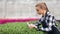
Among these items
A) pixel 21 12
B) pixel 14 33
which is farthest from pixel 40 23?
pixel 21 12

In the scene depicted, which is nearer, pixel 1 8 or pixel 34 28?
pixel 34 28

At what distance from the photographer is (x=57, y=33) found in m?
5.09

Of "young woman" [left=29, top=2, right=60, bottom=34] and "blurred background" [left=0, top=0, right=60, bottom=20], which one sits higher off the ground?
"young woman" [left=29, top=2, right=60, bottom=34]

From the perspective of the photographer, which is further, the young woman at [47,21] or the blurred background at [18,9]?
the blurred background at [18,9]

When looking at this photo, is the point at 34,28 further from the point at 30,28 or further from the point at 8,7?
the point at 8,7

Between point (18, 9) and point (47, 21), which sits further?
point (18, 9)

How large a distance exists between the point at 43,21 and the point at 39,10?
0.88ft

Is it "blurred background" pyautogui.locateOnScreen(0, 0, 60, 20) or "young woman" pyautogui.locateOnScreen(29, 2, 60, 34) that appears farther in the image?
"blurred background" pyautogui.locateOnScreen(0, 0, 60, 20)

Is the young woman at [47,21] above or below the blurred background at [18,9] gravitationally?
above

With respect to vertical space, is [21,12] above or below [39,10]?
below

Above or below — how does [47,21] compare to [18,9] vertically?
above

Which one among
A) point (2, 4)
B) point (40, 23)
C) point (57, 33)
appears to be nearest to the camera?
point (57, 33)

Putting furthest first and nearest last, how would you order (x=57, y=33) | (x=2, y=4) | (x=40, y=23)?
(x=2, y=4), (x=40, y=23), (x=57, y=33)

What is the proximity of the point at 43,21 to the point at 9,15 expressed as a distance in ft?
16.5
